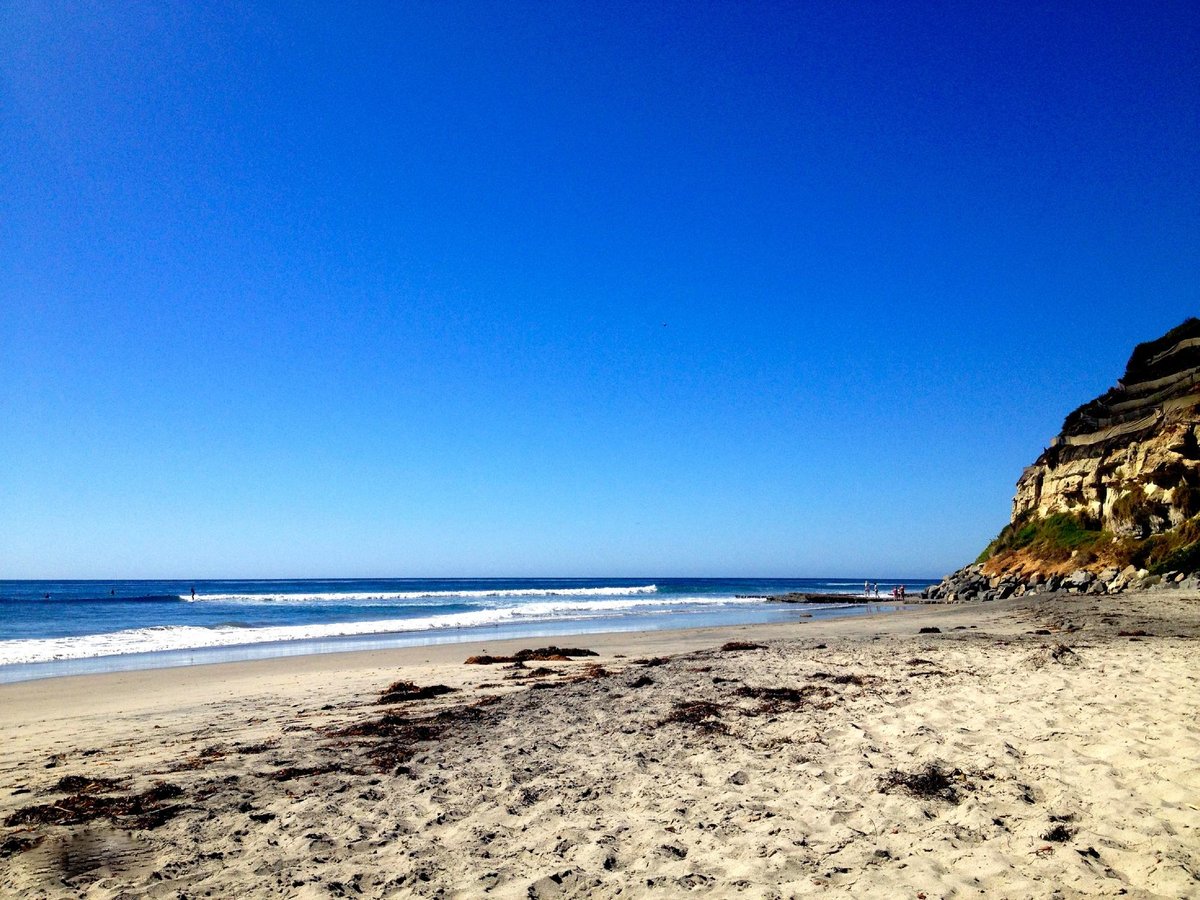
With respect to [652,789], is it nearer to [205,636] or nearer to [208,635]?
[205,636]

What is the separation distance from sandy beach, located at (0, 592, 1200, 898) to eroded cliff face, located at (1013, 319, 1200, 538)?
22.0 metres

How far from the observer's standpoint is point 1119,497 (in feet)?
102

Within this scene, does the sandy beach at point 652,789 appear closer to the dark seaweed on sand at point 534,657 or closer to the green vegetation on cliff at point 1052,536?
the dark seaweed on sand at point 534,657

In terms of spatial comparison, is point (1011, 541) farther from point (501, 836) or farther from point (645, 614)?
point (501, 836)

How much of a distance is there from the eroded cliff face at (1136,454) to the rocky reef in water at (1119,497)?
6cm

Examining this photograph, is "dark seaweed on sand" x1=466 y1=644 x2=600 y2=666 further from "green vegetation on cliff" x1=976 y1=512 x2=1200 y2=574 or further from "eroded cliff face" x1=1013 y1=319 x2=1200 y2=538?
"eroded cliff face" x1=1013 y1=319 x2=1200 y2=538

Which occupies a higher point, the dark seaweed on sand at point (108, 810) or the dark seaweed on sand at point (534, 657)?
the dark seaweed on sand at point (108, 810)

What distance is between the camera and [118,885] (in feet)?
Result: 15.0

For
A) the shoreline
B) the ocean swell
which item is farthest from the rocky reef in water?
the ocean swell

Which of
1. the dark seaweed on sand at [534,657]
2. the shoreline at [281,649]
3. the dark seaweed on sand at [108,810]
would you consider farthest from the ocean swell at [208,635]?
the dark seaweed on sand at [108,810]

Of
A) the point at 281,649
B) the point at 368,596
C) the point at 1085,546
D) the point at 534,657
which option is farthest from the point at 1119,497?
the point at 368,596

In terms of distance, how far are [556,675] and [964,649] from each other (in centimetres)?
783

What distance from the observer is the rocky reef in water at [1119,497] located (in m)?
27.2

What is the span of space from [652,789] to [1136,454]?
34.9m
